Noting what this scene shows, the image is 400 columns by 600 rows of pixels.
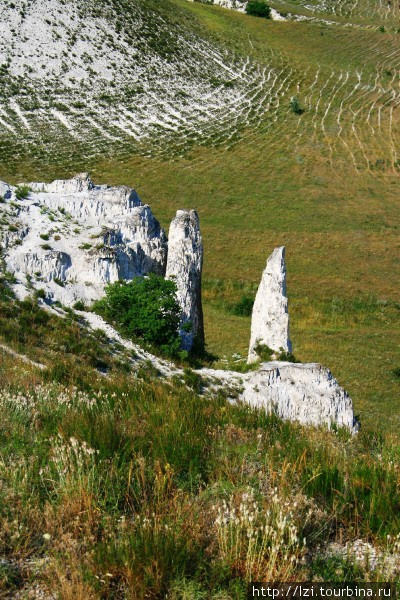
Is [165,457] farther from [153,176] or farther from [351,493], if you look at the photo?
[153,176]

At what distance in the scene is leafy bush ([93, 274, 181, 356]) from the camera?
20.5 metres

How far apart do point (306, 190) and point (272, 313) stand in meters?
42.7

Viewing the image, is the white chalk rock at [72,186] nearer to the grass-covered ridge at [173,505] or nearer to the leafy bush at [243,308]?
the leafy bush at [243,308]

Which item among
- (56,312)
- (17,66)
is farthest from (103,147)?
(56,312)

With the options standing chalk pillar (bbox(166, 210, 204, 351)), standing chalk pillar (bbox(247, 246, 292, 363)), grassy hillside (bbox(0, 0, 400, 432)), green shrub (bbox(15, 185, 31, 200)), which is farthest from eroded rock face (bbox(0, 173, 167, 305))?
grassy hillside (bbox(0, 0, 400, 432))

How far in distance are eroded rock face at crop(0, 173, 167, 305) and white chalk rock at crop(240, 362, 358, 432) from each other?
26.4 feet

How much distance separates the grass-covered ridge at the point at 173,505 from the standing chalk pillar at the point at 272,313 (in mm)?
A: 16660

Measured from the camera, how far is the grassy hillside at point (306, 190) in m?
33.5

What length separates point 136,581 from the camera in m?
3.72

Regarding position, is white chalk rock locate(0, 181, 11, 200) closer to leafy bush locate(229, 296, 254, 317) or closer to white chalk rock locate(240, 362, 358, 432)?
white chalk rock locate(240, 362, 358, 432)

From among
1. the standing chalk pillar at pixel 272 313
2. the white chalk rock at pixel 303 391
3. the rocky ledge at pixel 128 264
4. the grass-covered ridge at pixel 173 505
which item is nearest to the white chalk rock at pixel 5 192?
the rocky ledge at pixel 128 264

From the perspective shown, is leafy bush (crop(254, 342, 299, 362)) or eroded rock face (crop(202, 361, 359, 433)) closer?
eroded rock face (crop(202, 361, 359, 433))

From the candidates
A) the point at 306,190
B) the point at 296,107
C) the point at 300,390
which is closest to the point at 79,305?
the point at 300,390

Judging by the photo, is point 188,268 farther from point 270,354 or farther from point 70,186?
point 70,186
